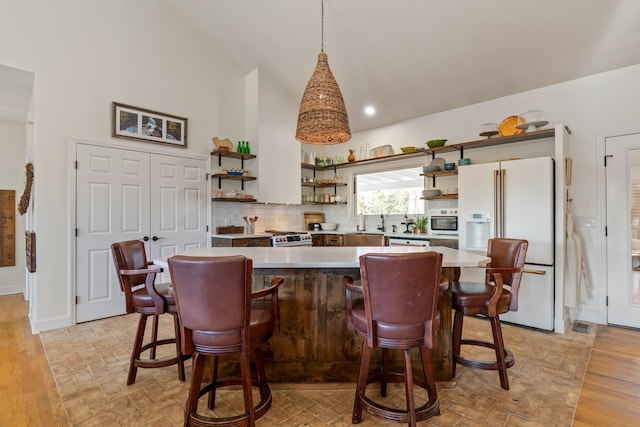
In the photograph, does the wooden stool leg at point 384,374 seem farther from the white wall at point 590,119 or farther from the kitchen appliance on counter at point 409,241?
the white wall at point 590,119

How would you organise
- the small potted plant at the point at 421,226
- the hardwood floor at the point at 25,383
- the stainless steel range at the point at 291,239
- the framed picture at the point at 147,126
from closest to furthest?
the hardwood floor at the point at 25,383
the framed picture at the point at 147,126
the stainless steel range at the point at 291,239
the small potted plant at the point at 421,226

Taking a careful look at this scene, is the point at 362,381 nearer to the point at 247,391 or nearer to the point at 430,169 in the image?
the point at 247,391

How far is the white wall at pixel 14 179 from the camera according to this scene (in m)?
5.11

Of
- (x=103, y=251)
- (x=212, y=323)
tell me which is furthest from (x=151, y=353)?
(x=103, y=251)

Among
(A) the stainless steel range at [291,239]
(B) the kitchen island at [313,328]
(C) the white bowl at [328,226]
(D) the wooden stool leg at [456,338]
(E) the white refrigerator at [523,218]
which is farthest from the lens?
(C) the white bowl at [328,226]

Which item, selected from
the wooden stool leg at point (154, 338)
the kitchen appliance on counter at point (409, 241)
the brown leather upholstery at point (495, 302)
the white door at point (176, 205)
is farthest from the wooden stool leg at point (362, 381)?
the white door at point (176, 205)

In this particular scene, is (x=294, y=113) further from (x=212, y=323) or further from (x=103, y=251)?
(x=212, y=323)

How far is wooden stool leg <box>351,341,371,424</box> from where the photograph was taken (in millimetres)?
1867

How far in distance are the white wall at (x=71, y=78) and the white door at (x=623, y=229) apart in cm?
530

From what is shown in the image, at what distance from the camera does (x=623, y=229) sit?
356 cm

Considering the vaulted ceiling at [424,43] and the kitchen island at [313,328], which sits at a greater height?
the vaulted ceiling at [424,43]

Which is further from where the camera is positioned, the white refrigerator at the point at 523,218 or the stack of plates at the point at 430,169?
the stack of plates at the point at 430,169

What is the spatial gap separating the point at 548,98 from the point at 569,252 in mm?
1841

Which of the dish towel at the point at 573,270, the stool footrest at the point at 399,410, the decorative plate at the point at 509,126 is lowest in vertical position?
the stool footrest at the point at 399,410
